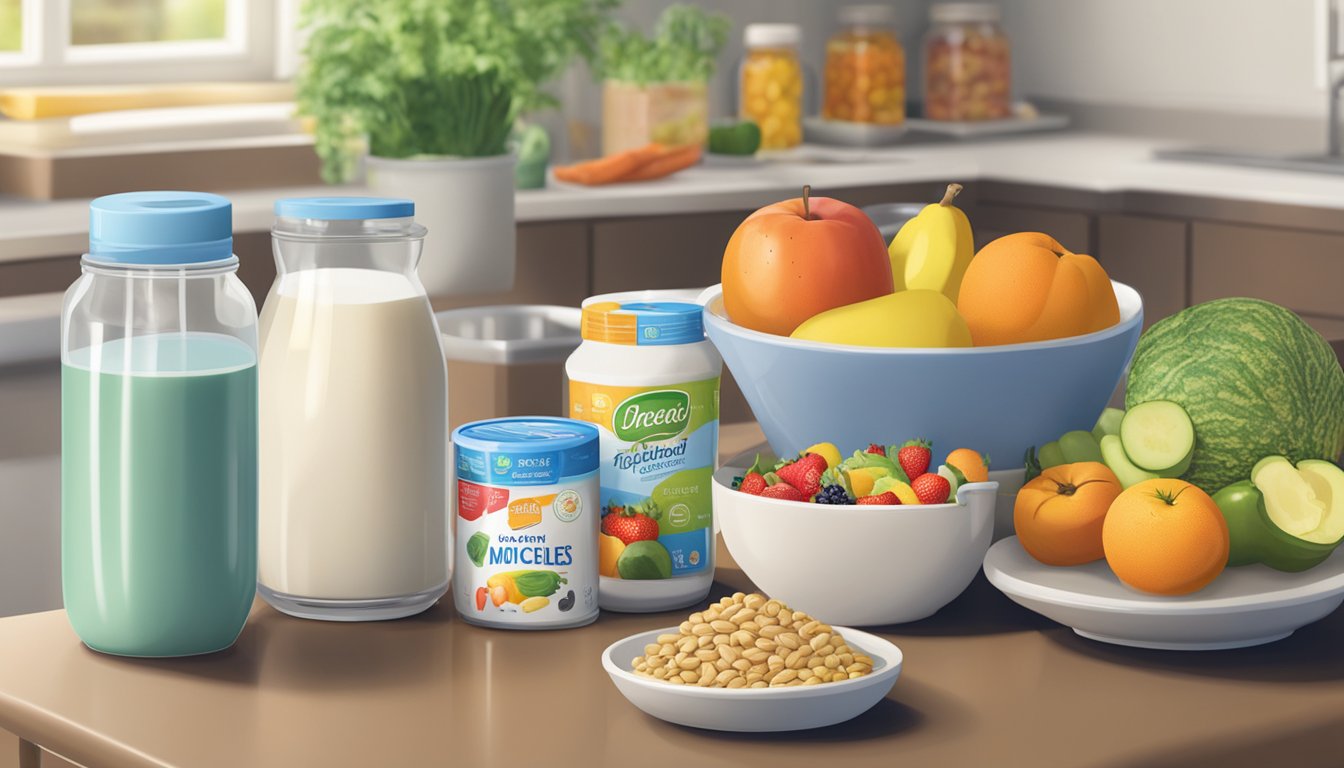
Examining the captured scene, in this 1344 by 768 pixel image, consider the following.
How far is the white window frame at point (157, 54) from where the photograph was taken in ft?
11.2

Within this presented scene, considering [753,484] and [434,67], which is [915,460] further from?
[434,67]

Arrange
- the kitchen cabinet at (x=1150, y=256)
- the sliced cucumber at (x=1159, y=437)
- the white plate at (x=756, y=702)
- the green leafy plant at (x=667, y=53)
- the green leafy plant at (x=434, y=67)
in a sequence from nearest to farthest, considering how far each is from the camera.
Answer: the white plate at (x=756, y=702) < the sliced cucumber at (x=1159, y=437) < the green leafy plant at (x=434, y=67) < the kitchen cabinet at (x=1150, y=256) < the green leafy plant at (x=667, y=53)

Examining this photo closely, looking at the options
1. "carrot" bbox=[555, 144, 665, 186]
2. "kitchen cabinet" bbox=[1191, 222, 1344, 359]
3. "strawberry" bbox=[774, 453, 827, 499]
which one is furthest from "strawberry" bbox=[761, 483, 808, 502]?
"carrot" bbox=[555, 144, 665, 186]

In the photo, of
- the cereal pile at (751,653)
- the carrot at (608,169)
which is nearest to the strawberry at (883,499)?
→ the cereal pile at (751,653)

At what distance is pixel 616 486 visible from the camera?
1034 mm

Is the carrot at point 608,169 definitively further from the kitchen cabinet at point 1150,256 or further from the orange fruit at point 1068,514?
the orange fruit at point 1068,514

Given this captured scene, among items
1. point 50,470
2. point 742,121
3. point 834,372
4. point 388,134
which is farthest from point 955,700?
point 742,121

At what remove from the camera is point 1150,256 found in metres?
3.34

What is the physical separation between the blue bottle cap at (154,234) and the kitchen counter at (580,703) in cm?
22

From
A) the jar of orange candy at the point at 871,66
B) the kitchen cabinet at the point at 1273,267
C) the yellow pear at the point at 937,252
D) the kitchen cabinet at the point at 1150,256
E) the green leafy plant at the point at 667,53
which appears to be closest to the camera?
the yellow pear at the point at 937,252

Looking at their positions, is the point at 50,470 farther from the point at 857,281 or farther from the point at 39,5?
the point at 857,281

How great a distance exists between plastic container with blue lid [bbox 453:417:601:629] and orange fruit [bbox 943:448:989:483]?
0.66 ft

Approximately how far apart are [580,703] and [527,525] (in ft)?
0.38

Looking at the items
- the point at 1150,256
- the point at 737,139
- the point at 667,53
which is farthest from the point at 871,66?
the point at 1150,256
